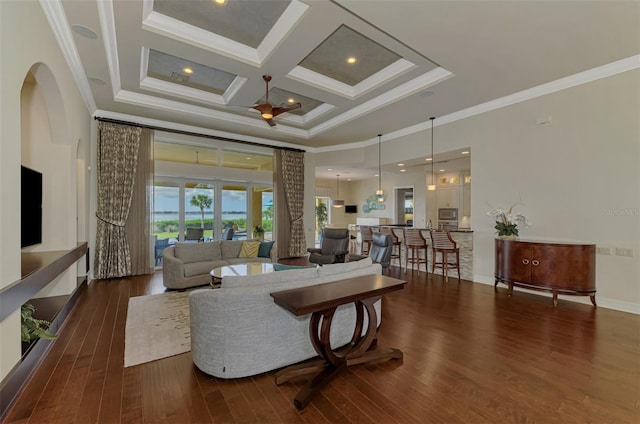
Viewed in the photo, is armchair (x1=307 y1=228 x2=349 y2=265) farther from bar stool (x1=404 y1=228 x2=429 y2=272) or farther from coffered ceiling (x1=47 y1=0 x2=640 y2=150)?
coffered ceiling (x1=47 y1=0 x2=640 y2=150)

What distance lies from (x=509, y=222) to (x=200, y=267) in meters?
5.47

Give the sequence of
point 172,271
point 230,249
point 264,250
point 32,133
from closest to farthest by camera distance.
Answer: point 32,133
point 172,271
point 230,249
point 264,250

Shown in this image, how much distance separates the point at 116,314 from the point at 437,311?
4.36 meters

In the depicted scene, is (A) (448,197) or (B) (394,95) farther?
(A) (448,197)

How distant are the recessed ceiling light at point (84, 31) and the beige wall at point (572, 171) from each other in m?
6.19

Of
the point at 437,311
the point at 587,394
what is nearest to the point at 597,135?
the point at 437,311

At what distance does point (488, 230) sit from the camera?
569cm

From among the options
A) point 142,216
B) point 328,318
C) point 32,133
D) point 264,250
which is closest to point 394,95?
point 264,250

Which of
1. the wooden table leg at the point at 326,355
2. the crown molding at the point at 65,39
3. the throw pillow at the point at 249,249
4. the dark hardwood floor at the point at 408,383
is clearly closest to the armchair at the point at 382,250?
the dark hardwood floor at the point at 408,383

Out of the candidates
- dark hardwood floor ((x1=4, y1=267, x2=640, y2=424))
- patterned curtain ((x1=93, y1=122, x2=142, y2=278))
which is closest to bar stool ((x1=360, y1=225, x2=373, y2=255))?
dark hardwood floor ((x1=4, y1=267, x2=640, y2=424))

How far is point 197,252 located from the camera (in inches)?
224

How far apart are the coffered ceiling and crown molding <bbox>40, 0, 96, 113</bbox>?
0.02 metres

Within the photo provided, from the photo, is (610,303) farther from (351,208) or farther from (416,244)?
(351,208)

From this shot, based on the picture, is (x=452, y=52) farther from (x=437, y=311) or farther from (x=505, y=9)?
(x=437, y=311)
